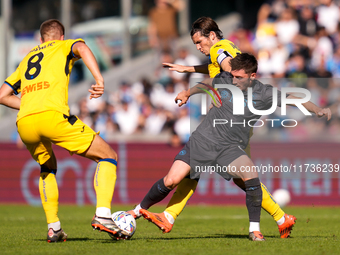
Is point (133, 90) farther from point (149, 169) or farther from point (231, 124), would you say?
point (231, 124)

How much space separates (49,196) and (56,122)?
0.86m

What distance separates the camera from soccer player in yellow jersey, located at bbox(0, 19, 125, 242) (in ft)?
16.3

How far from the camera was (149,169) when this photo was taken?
1227cm

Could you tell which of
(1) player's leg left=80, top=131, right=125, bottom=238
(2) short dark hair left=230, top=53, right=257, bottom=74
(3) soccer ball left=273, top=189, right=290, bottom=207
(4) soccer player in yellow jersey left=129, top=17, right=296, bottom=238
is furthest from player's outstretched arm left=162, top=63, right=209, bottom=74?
(3) soccer ball left=273, top=189, right=290, bottom=207

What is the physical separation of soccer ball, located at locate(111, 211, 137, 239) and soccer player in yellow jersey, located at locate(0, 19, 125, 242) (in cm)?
8

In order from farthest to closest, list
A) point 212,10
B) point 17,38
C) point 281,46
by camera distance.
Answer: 1. point 212,10
2. point 17,38
3. point 281,46

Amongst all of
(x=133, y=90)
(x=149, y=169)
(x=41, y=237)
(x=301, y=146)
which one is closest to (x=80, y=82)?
(x=133, y=90)

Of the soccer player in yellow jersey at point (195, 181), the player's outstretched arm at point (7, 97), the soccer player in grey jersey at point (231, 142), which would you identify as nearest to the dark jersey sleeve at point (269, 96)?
the soccer player in grey jersey at point (231, 142)

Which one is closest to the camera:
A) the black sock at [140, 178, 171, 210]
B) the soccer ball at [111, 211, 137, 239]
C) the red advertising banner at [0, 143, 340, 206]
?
the soccer ball at [111, 211, 137, 239]

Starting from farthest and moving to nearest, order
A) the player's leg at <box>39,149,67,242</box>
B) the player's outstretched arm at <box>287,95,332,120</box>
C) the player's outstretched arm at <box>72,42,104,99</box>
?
1. the player's leg at <box>39,149,67,242</box>
2. the player's outstretched arm at <box>287,95,332,120</box>
3. the player's outstretched arm at <box>72,42,104,99</box>

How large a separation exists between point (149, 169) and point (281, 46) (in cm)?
474

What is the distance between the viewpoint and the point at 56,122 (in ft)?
16.3

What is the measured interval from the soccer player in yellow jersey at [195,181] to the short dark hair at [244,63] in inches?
2.5

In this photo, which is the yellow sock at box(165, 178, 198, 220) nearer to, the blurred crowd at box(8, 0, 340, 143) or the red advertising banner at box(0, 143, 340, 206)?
the red advertising banner at box(0, 143, 340, 206)
